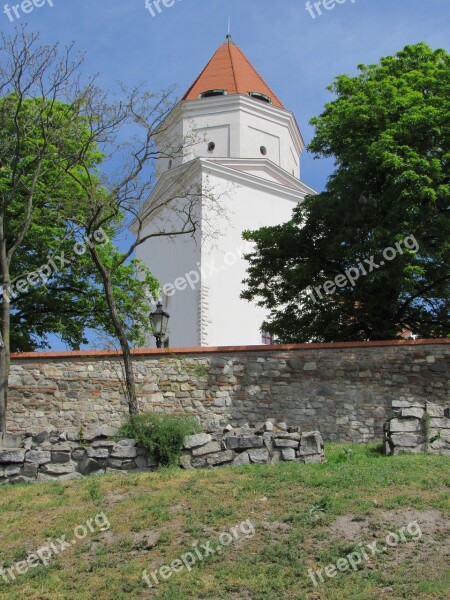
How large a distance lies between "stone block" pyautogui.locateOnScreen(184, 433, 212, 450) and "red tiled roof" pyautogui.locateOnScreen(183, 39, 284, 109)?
23.3 m

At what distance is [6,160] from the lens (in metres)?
19.8

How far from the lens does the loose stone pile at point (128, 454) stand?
41.2 feet

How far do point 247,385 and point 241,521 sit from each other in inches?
274

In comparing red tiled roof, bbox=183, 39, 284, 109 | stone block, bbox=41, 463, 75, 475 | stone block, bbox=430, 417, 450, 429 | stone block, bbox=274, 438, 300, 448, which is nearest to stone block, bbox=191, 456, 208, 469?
stone block, bbox=274, 438, 300, 448

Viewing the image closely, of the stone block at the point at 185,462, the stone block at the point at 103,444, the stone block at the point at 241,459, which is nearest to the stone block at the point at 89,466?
the stone block at the point at 103,444

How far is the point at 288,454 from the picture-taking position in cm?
1260

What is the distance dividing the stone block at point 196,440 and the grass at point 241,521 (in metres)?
0.76

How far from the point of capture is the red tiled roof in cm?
3453

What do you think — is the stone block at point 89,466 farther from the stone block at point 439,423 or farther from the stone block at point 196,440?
the stone block at point 439,423

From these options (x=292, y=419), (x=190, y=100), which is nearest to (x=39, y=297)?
(x=292, y=419)

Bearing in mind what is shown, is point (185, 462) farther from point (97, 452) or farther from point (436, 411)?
point (436, 411)

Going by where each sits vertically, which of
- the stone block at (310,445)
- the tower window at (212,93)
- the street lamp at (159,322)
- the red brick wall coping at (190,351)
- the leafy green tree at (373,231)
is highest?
the tower window at (212,93)

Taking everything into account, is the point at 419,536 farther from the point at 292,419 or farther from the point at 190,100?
the point at 190,100

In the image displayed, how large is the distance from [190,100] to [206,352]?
18244 mm
